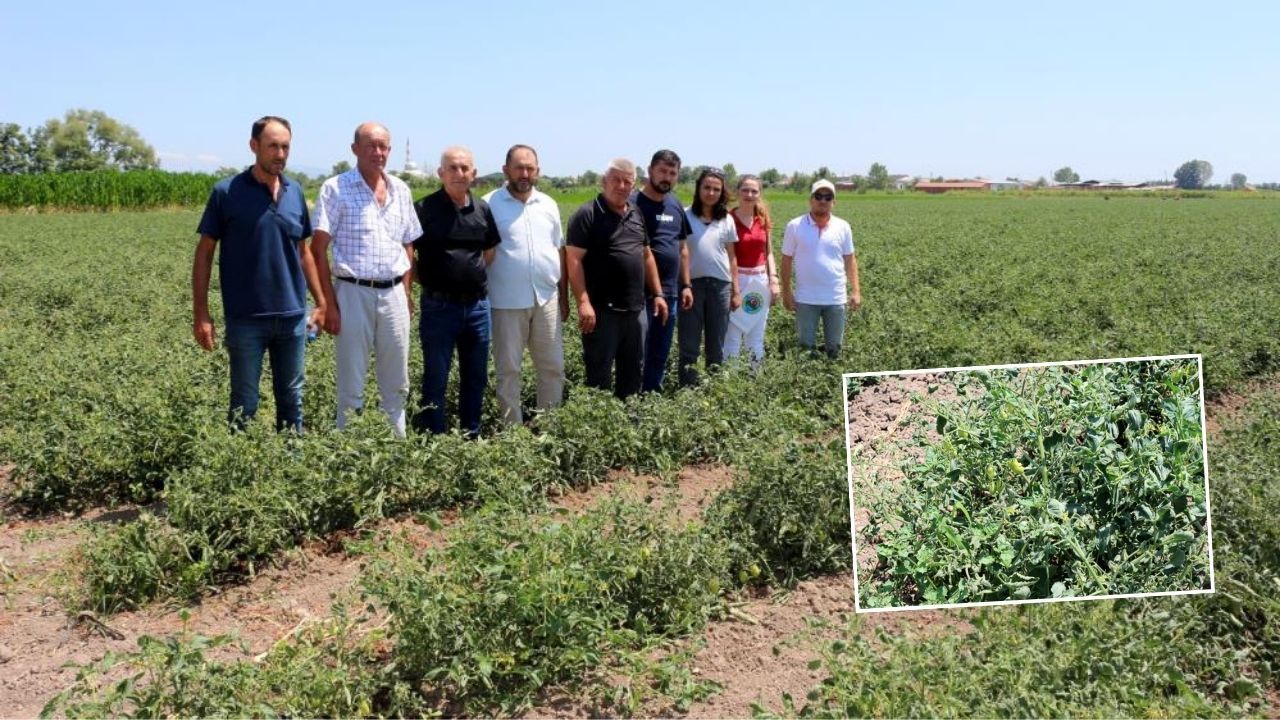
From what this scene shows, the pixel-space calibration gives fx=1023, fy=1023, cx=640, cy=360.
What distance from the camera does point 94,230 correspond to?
24.6m

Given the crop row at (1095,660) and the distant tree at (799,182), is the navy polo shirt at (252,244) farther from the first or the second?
the distant tree at (799,182)

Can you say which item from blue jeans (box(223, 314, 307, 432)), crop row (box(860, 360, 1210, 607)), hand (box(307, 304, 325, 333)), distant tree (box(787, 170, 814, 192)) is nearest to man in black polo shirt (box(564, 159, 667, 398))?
hand (box(307, 304, 325, 333))

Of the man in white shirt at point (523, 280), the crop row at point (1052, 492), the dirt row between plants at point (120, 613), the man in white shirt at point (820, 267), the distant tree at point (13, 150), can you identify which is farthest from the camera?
the distant tree at point (13, 150)

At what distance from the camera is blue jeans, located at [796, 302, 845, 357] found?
295 inches

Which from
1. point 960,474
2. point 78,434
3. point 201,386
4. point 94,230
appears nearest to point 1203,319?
point 960,474

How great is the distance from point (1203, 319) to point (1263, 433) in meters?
4.39

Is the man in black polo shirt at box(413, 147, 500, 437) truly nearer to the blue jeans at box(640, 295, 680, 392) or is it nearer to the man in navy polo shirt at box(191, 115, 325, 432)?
the man in navy polo shirt at box(191, 115, 325, 432)

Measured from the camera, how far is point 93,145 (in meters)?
82.6

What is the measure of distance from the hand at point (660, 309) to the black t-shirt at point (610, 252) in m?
0.30

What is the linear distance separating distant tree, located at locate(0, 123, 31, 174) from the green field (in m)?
77.0

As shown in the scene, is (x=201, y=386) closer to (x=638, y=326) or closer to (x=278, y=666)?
(x=638, y=326)

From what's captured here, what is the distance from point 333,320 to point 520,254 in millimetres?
1148

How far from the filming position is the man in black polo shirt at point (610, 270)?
6.18 meters

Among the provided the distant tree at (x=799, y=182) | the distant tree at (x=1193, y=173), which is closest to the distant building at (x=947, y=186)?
the distant tree at (x=799, y=182)
